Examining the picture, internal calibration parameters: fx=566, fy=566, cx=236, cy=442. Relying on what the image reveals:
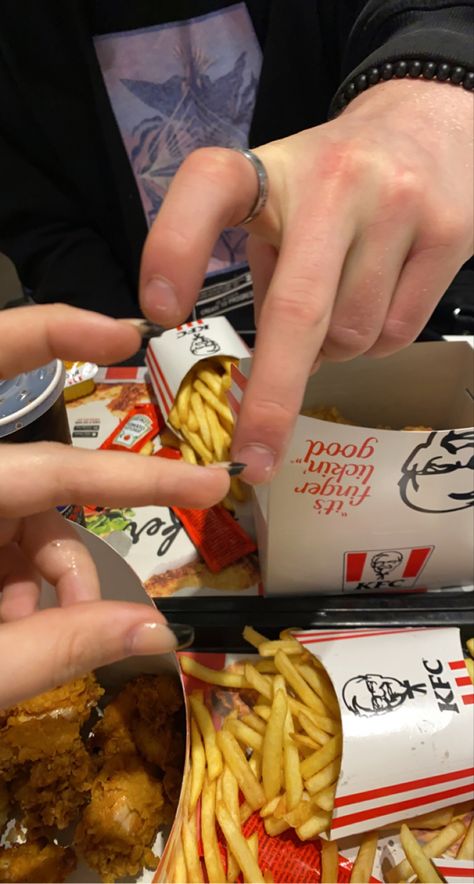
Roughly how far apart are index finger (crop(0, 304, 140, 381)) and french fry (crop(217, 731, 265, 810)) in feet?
2.41

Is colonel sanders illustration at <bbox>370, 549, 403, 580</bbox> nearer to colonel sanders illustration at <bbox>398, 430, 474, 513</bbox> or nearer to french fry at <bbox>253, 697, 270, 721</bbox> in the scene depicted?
colonel sanders illustration at <bbox>398, 430, 474, 513</bbox>

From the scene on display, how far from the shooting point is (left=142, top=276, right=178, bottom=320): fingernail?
1.90 feet

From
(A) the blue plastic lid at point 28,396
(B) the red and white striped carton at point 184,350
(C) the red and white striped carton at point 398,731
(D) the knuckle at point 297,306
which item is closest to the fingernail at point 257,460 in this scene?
(D) the knuckle at point 297,306

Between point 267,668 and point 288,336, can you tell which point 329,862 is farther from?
point 288,336

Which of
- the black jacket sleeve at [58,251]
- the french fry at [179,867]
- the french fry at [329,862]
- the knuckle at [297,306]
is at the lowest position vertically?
the french fry at [329,862]

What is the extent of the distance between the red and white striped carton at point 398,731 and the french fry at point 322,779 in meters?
0.03

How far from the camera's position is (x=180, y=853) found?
90cm

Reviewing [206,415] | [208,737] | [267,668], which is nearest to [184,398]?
[206,415]

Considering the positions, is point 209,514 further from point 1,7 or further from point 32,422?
point 1,7

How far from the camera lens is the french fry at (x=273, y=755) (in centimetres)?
95

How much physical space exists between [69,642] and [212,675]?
67cm

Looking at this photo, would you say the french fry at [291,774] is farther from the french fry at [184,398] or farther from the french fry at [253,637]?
the french fry at [184,398]

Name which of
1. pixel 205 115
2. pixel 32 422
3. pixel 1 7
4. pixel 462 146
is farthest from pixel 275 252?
pixel 1 7

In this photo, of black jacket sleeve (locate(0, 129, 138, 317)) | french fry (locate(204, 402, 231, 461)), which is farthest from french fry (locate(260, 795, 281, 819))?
black jacket sleeve (locate(0, 129, 138, 317))
